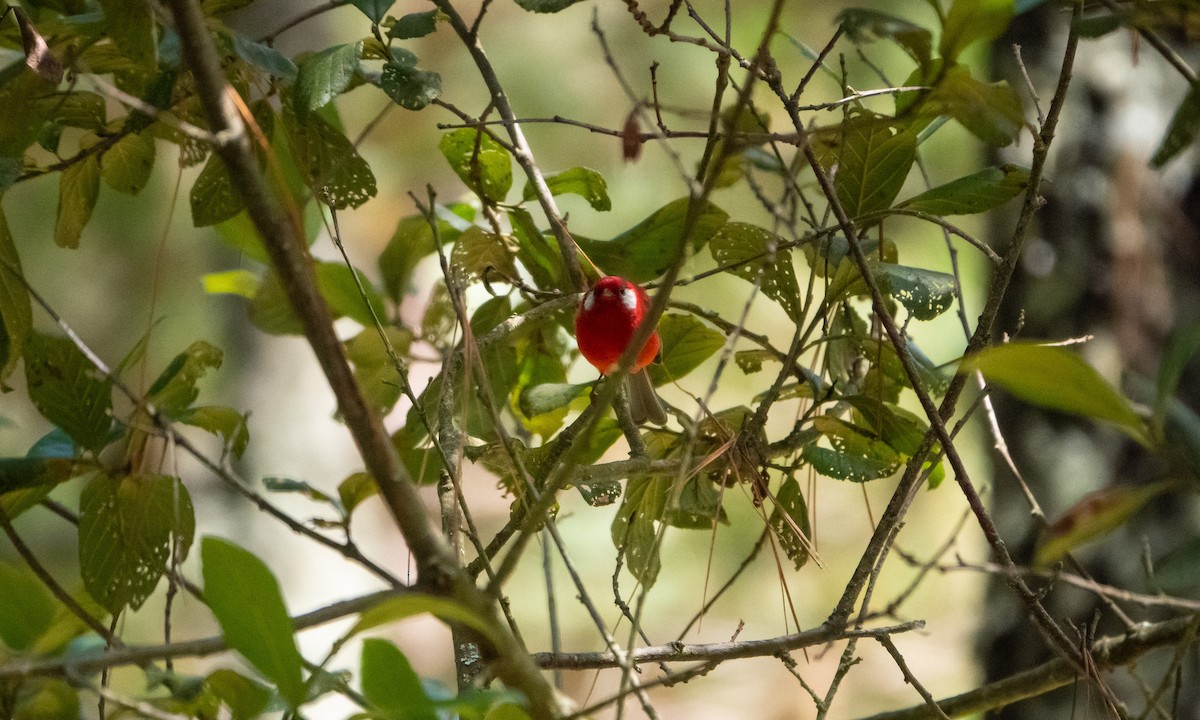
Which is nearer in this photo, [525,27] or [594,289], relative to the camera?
[594,289]

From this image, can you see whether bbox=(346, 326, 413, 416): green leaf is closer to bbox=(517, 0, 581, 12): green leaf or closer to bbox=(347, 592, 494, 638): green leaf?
bbox=(517, 0, 581, 12): green leaf

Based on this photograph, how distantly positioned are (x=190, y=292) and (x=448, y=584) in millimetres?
3496

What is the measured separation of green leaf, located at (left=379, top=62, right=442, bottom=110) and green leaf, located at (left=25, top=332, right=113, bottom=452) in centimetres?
33

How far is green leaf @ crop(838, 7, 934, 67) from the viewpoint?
22.4 inches

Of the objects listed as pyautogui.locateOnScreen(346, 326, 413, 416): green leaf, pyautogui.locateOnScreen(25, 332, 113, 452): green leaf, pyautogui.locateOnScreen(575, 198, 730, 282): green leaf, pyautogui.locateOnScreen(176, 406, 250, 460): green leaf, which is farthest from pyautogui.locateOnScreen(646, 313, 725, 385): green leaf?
pyautogui.locateOnScreen(25, 332, 113, 452): green leaf

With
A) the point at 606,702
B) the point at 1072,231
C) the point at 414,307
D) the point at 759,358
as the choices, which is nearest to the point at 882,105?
the point at 1072,231

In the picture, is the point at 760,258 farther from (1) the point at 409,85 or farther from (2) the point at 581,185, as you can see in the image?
(1) the point at 409,85

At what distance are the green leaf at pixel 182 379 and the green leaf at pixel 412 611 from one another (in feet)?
1.46

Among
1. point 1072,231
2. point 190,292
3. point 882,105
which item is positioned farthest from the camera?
point 190,292

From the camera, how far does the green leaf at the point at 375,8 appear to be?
80 cm

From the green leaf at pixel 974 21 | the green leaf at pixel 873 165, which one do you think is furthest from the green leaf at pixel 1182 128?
the green leaf at pixel 873 165

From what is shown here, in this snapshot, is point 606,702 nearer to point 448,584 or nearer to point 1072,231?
point 448,584

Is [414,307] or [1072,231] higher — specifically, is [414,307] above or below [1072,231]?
above

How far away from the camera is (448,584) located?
50 centimetres
